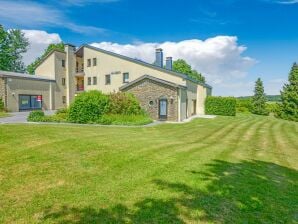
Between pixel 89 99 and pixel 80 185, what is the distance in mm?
16882

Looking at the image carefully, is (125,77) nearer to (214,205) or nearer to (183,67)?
(214,205)

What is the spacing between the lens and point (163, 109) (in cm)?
2766

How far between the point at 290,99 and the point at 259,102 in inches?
391

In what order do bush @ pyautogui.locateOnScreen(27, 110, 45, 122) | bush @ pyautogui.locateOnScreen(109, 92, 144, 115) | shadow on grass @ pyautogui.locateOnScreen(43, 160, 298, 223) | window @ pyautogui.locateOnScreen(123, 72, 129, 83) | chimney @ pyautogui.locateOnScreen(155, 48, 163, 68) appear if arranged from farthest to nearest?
chimney @ pyautogui.locateOnScreen(155, 48, 163, 68)
window @ pyautogui.locateOnScreen(123, 72, 129, 83)
bush @ pyautogui.locateOnScreen(109, 92, 144, 115)
bush @ pyautogui.locateOnScreen(27, 110, 45, 122)
shadow on grass @ pyautogui.locateOnScreen(43, 160, 298, 223)

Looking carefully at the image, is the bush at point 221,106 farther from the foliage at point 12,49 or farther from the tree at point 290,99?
the foliage at point 12,49

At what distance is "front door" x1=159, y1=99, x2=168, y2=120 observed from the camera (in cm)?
2748

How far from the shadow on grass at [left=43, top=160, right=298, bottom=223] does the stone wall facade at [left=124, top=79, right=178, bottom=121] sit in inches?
767

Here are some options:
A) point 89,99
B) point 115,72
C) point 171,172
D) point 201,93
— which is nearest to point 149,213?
point 171,172

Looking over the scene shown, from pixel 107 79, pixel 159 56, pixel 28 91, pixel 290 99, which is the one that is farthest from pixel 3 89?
pixel 290 99

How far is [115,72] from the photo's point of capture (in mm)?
35031

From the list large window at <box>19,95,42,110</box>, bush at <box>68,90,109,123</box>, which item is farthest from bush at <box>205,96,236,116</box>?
large window at <box>19,95,42,110</box>

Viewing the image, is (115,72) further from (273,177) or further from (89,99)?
(273,177)

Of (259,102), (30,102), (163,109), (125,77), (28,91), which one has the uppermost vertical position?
(125,77)

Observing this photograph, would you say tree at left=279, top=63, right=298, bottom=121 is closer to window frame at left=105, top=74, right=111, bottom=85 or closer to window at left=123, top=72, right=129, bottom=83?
window at left=123, top=72, right=129, bottom=83
